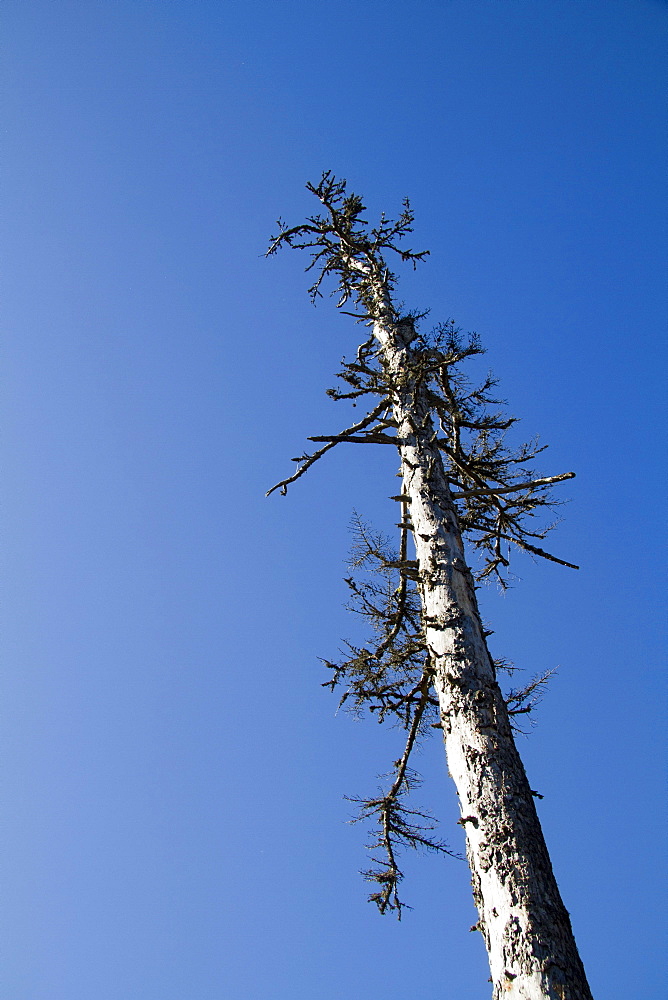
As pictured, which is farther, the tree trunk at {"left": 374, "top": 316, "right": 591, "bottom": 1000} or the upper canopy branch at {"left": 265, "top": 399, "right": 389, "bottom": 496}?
the upper canopy branch at {"left": 265, "top": 399, "right": 389, "bottom": 496}

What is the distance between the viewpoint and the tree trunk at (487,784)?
329cm

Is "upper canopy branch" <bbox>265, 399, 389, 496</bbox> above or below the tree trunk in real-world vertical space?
above

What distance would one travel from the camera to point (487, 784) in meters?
3.99

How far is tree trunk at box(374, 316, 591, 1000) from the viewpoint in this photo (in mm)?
3293

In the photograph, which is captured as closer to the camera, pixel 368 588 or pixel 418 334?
pixel 368 588

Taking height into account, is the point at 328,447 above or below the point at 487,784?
above

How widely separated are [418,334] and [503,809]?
18.8 feet

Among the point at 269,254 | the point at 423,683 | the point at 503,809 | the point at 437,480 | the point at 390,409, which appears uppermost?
the point at 269,254

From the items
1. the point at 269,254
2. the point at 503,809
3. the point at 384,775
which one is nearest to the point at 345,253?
the point at 269,254

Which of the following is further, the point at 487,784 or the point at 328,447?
the point at 328,447

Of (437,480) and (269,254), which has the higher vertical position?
(269,254)

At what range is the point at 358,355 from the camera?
848 centimetres

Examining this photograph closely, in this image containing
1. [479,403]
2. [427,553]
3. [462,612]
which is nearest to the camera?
[462,612]

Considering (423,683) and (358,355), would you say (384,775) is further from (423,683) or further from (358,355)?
(358,355)
